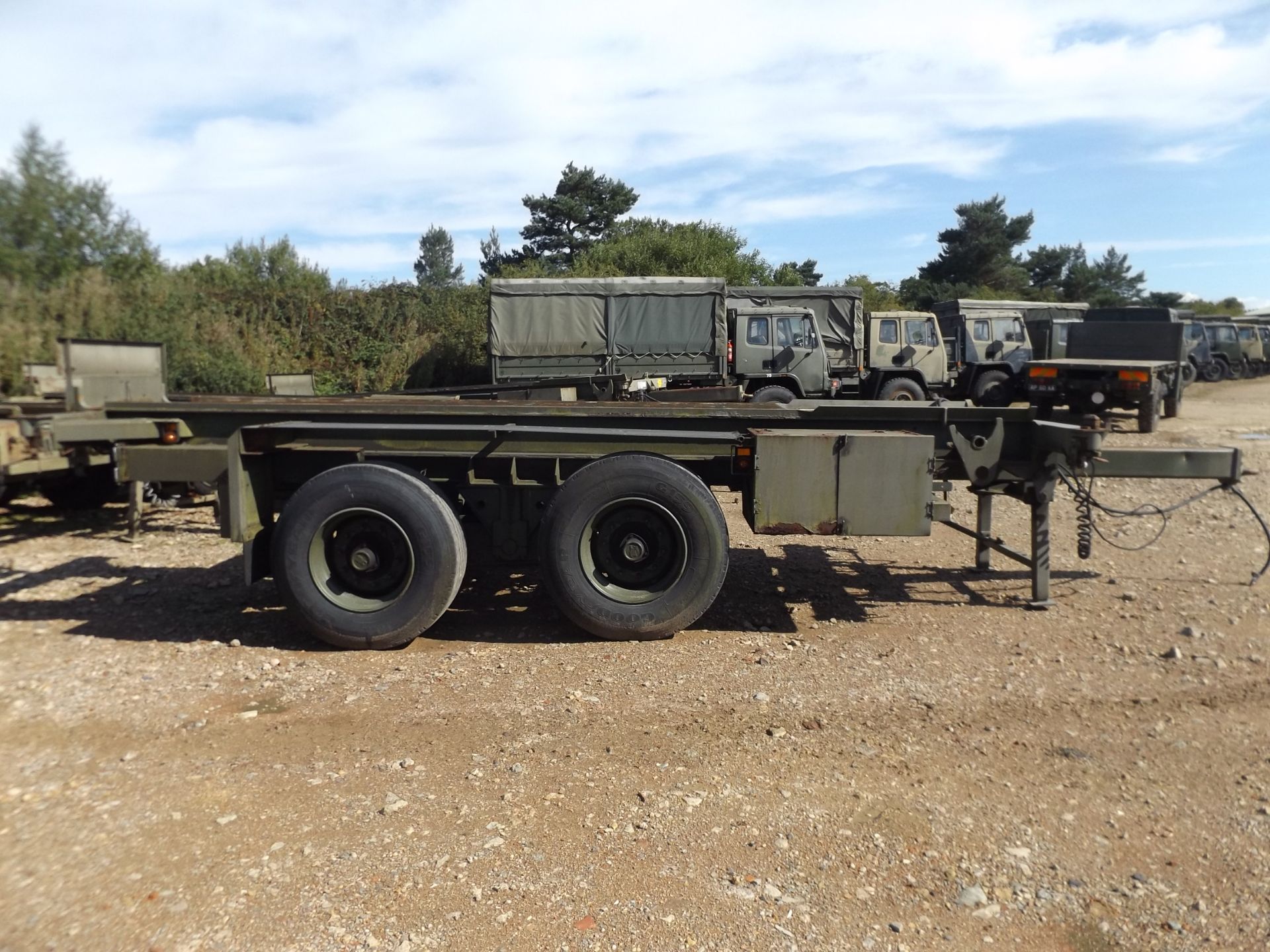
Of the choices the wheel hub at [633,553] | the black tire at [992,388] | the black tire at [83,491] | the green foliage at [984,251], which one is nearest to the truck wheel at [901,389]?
the black tire at [992,388]

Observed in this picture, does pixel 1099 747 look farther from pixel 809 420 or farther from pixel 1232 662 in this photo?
pixel 809 420

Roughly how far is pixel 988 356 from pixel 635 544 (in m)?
18.6

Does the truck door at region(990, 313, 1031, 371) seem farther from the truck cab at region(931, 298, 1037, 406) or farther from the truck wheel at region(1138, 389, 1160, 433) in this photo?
the truck wheel at region(1138, 389, 1160, 433)

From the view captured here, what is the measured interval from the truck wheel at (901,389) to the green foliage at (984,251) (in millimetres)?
35383

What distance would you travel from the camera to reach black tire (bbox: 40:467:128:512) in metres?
9.54

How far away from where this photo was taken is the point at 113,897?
3125 millimetres

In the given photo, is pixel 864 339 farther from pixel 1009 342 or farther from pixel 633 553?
pixel 633 553

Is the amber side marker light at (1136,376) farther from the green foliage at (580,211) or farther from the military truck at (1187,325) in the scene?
the green foliage at (580,211)

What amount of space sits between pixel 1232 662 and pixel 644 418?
364 cm

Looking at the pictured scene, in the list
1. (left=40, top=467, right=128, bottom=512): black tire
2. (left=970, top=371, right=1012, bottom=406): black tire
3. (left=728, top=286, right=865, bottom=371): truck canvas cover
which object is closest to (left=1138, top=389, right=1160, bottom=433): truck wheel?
(left=970, top=371, right=1012, bottom=406): black tire

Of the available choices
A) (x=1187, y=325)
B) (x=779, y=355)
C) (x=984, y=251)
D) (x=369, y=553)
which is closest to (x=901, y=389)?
(x=779, y=355)

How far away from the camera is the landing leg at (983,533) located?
280 inches

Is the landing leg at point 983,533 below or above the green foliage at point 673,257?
below

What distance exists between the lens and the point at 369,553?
18.7 feet
